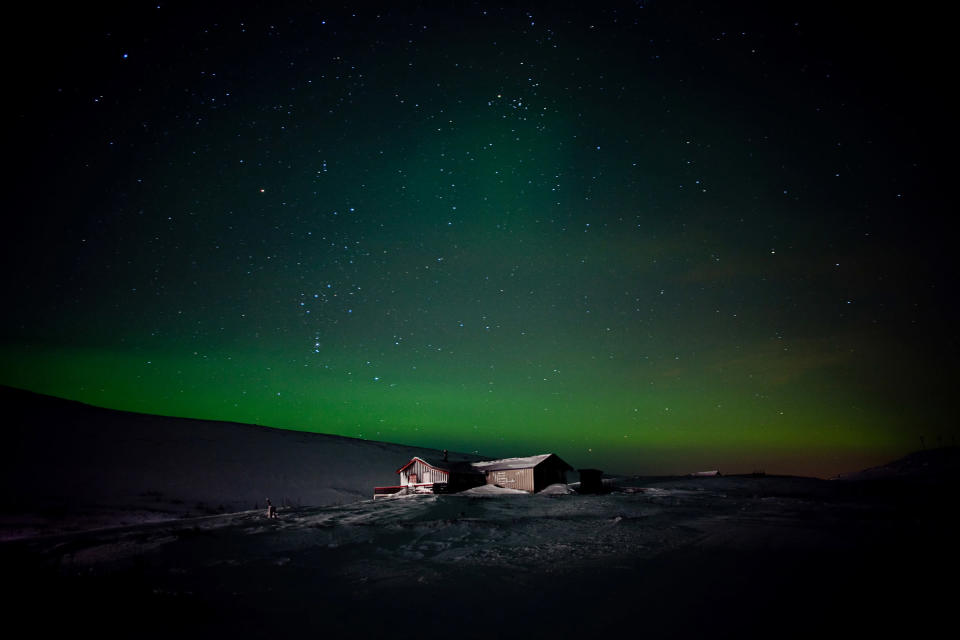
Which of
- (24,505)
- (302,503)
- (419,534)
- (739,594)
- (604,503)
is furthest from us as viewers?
(302,503)

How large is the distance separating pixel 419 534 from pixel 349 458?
53326mm

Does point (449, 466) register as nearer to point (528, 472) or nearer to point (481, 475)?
point (481, 475)

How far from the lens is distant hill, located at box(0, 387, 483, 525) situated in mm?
34938

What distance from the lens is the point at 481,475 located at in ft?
129

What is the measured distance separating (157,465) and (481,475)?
33549 mm

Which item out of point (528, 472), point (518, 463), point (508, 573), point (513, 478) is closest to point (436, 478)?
point (513, 478)

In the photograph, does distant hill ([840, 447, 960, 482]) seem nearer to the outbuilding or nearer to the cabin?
the cabin

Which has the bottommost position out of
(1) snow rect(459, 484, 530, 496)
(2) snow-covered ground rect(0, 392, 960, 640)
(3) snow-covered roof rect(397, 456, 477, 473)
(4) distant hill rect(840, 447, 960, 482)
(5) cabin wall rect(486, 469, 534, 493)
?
(4) distant hill rect(840, 447, 960, 482)

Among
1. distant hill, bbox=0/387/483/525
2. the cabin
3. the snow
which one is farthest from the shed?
distant hill, bbox=0/387/483/525

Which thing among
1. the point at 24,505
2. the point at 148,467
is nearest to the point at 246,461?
the point at 148,467

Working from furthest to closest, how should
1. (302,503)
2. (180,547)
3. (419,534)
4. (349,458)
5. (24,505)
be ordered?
(349,458)
(302,503)
(24,505)
(419,534)
(180,547)

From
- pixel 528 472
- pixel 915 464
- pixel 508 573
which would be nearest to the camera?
pixel 508 573

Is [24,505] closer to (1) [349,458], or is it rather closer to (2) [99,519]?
(2) [99,519]

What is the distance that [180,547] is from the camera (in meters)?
14.5
